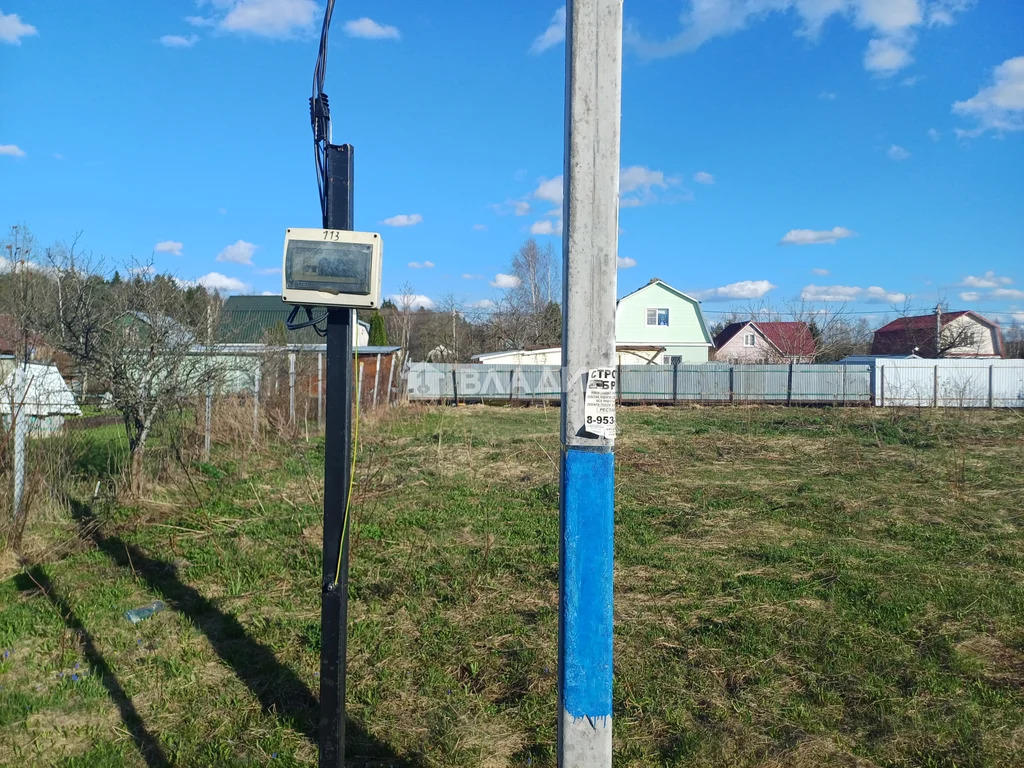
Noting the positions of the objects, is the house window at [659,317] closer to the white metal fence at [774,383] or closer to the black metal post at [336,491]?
the white metal fence at [774,383]

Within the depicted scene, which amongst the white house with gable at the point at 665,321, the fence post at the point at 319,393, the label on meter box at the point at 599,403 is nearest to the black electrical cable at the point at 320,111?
the label on meter box at the point at 599,403

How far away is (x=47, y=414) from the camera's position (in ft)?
22.9

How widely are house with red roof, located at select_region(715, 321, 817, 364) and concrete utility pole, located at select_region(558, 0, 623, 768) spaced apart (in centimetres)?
2981

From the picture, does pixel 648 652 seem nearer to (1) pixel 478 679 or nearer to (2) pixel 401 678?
(1) pixel 478 679

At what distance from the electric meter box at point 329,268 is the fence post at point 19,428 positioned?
4762 mm

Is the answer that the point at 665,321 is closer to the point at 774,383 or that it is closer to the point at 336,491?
the point at 774,383

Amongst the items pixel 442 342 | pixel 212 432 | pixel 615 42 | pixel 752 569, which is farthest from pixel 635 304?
pixel 615 42

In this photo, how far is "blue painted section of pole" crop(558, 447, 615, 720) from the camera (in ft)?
8.29

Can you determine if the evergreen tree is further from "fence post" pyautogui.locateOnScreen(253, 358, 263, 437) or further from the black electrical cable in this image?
the black electrical cable

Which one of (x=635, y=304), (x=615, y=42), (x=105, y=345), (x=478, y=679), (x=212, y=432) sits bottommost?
(x=478, y=679)

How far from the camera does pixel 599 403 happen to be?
248 centimetres

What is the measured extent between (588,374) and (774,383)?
26.9 metres

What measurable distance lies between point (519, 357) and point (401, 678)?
29.0m

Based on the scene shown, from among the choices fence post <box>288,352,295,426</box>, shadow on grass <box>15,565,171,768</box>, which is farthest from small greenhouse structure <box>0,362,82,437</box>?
fence post <box>288,352,295,426</box>
